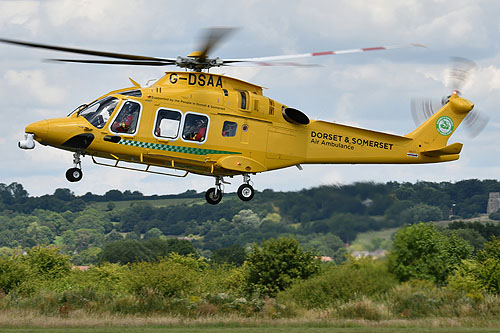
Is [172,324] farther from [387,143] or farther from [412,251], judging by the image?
[412,251]

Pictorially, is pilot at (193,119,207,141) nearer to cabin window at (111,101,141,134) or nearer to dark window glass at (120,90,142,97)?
cabin window at (111,101,141,134)

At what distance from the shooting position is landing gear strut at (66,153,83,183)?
25703 millimetres

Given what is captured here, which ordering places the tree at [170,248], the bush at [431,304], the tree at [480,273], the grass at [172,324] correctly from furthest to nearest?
the tree at [170,248], the grass at [172,324], the tree at [480,273], the bush at [431,304]

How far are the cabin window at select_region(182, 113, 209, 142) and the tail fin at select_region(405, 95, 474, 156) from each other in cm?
860

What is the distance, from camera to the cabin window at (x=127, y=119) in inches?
997

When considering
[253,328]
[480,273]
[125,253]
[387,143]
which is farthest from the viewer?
[125,253]

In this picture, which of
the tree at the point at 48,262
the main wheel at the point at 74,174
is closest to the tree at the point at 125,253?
the tree at the point at 48,262

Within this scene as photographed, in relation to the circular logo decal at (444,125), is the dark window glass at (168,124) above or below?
below

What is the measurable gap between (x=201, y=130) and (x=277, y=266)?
53.7 m

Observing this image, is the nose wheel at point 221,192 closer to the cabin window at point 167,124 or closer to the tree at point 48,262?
the cabin window at point 167,124

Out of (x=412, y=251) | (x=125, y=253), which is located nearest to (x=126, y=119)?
(x=412, y=251)

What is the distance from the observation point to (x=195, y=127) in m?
25.9

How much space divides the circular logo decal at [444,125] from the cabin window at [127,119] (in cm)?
1235

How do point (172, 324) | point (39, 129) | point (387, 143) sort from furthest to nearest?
point (172, 324), point (387, 143), point (39, 129)
